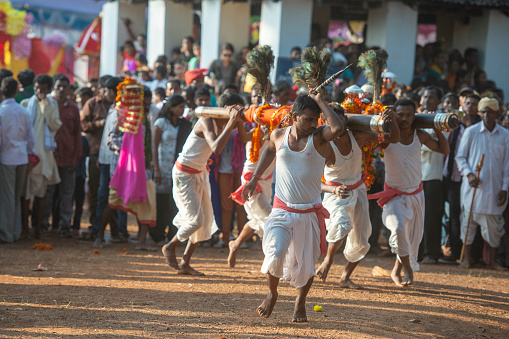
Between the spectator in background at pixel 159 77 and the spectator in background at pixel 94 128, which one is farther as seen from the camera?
the spectator in background at pixel 159 77

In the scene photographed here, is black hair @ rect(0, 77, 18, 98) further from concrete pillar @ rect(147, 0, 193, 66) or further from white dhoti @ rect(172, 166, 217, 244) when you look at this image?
concrete pillar @ rect(147, 0, 193, 66)

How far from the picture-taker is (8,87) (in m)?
9.73

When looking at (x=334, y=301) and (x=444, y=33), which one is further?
(x=444, y=33)

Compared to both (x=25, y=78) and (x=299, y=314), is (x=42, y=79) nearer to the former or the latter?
(x=25, y=78)

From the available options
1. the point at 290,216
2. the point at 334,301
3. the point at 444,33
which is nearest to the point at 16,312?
the point at 290,216

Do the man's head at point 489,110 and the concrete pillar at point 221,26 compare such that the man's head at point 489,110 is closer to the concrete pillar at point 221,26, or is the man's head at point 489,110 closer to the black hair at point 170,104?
the black hair at point 170,104

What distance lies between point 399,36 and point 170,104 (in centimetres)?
814

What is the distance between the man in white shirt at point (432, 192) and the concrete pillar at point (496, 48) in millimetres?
7415

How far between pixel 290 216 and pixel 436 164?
4477 mm

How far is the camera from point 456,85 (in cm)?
1495

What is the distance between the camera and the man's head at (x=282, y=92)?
931cm

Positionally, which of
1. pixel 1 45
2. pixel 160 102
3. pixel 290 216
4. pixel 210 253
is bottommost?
pixel 210 253

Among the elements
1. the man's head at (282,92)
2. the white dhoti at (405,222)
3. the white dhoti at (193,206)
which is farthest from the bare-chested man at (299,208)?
the man's head at (282,92)

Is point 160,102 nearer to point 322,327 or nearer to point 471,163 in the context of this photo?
point 471,163
